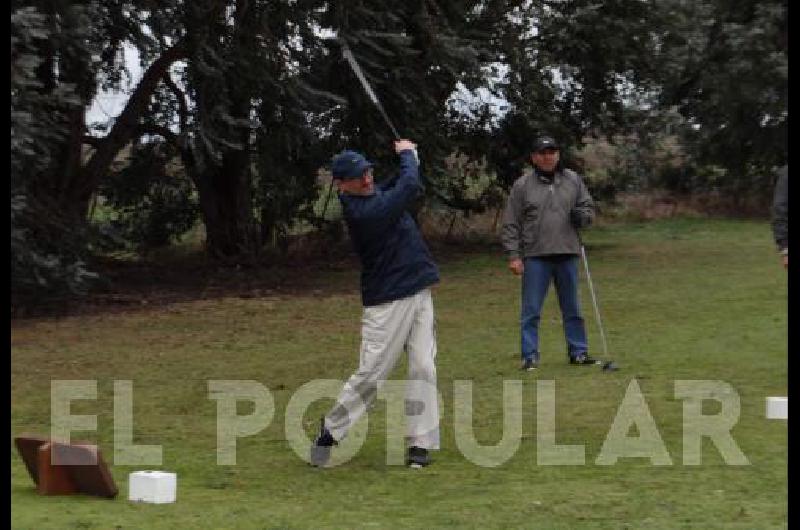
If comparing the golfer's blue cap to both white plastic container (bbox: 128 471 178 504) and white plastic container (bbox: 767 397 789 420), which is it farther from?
white plastic container (bbox: 767 397 789 420)

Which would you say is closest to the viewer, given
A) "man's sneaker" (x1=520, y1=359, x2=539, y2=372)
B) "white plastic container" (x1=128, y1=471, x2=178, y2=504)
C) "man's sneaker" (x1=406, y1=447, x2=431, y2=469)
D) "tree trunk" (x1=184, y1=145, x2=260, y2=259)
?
"white plastic container" (x1=128, y1=471, x2=178, y2=504)

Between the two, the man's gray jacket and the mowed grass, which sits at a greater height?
the man's gray jacket

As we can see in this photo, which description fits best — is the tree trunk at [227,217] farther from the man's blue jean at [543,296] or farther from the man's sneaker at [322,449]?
the man's sneaker at [322,449]

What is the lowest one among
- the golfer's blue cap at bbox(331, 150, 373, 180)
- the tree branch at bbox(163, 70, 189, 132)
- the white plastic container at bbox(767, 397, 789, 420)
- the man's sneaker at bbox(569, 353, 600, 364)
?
the white plastic container at bbox(767, 397, 789, 420)

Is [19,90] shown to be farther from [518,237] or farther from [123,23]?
[518,237]

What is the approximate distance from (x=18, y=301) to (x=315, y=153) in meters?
5.59

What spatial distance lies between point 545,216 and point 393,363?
12.5ft

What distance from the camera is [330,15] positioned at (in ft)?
64.1

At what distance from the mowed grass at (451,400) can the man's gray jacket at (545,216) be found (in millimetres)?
996

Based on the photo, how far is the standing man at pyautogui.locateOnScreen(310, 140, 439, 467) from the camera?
8375 mm

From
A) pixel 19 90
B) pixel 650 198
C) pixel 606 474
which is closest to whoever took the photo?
pixel 606 474

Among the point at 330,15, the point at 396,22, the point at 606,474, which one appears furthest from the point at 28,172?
the point at 606,474

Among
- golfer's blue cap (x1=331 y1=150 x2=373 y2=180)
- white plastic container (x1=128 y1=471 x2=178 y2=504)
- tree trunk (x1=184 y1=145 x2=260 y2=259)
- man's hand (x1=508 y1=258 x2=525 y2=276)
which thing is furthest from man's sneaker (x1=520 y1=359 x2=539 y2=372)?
tree trunk (x1=184 y1=145 x2=260 y2=259)

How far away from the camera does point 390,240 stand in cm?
846
